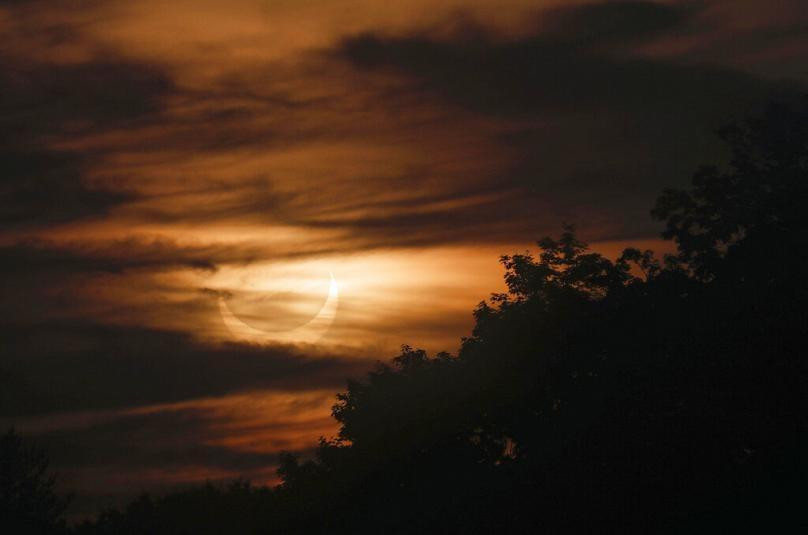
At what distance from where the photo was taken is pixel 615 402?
45.6 m

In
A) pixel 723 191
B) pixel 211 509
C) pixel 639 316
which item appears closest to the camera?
pixel 639 316

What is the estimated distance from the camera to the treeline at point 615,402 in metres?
41.5

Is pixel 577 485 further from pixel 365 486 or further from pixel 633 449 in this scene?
pixel 365 486

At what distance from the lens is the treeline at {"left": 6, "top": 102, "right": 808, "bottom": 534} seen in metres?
41.5

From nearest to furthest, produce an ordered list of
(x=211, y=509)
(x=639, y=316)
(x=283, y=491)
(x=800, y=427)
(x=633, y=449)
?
(x=800, y=427) < (x=633, y=449) < (x=639, y=316) < (x=283, y=491) < (x=211, y=509)

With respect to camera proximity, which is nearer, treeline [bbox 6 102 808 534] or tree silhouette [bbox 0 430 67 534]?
treeline [bbox 6 102 808 534]

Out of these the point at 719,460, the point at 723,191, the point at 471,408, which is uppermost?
the point at 723,191

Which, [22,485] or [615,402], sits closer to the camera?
[615,402]

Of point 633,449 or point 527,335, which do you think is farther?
point 527,335

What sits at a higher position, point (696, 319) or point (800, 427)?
point (696, 319)

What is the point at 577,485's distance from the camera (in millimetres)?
44000

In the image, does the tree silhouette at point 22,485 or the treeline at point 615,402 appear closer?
the treeline at point 615,402

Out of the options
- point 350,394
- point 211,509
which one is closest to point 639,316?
point 350,394

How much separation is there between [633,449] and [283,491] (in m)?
26.5
